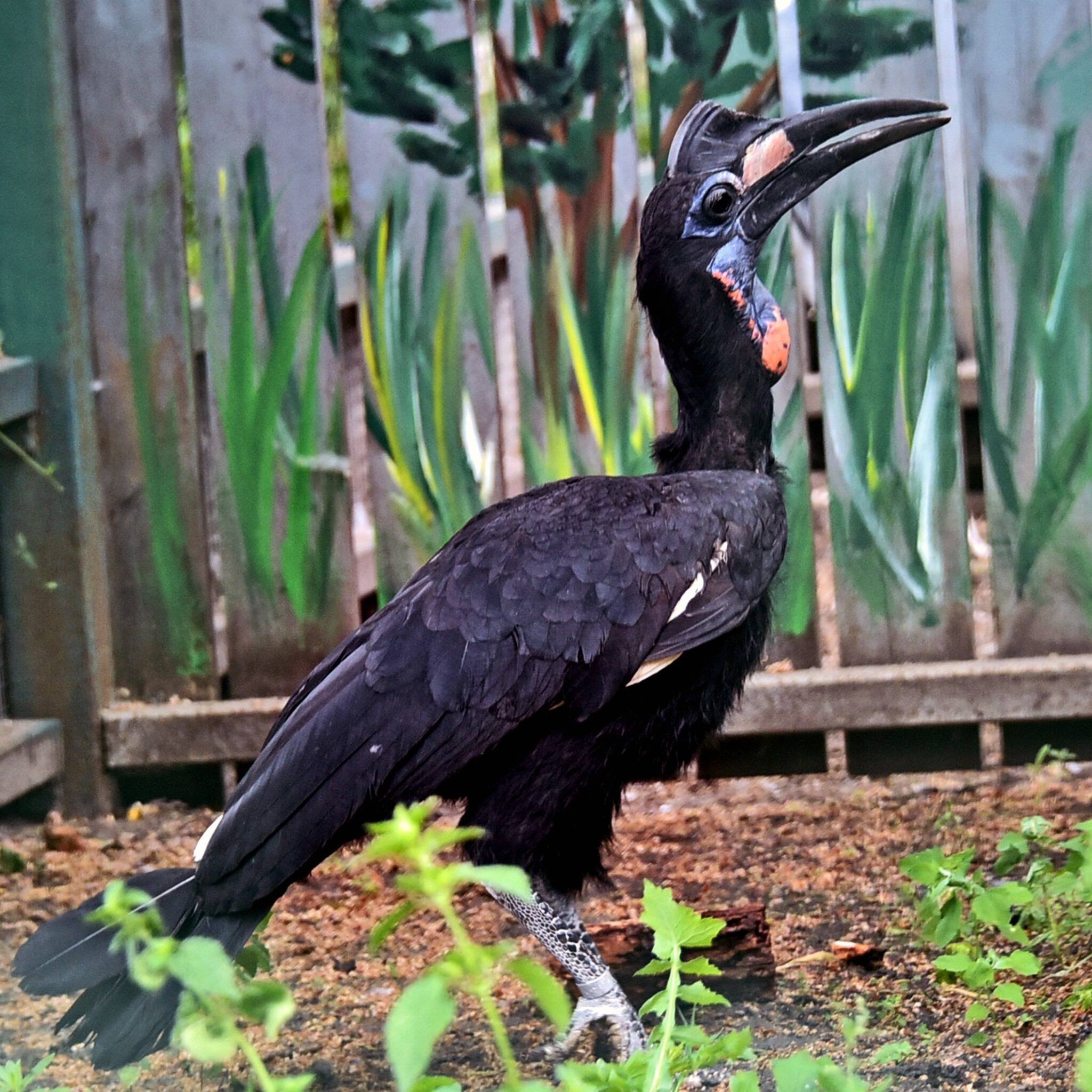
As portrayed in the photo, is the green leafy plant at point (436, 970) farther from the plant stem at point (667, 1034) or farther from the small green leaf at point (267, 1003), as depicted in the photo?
the plant stem at point (667, 1034)

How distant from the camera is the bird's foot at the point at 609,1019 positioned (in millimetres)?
2723

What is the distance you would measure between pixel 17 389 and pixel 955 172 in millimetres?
3584

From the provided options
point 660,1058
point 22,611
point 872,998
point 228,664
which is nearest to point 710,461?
point 872,998

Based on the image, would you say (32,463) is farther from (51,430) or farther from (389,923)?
(389,923)

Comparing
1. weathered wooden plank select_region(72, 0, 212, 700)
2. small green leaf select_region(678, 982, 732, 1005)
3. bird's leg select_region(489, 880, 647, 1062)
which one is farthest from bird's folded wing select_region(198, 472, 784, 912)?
weathered wooden plank select_region(72, 0, 212, 700)

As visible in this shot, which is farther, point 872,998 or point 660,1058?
point 872,998

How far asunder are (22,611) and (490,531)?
5.55ft

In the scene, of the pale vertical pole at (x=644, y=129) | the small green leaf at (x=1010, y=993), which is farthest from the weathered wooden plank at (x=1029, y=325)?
the small green leaf at (x=1010, y=993)

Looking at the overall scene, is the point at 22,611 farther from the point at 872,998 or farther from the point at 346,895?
the point at 872,998

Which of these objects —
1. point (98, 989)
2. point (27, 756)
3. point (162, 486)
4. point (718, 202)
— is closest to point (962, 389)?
point (718, 202)

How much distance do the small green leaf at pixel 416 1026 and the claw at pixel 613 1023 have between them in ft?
4.81

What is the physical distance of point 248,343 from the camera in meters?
3.91

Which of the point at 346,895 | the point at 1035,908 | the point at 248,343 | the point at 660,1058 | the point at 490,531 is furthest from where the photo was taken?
the point at 248,343

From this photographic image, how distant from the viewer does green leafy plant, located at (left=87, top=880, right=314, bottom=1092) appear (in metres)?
1.36
